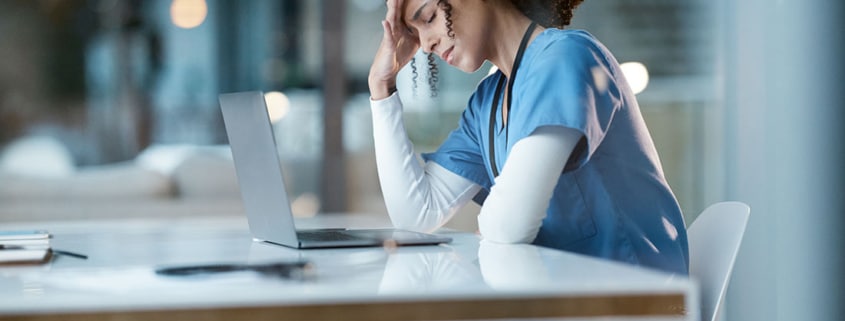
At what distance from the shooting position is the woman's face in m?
1.84

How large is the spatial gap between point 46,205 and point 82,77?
0.64 m

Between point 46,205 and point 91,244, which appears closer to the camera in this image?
point 91,244

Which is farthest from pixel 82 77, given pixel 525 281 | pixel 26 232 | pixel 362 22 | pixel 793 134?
pixel 525 281

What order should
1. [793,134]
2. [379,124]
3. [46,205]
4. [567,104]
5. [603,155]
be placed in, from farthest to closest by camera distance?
[46,205]
[793,134]
[379,124]
[603,155]
[567,104]

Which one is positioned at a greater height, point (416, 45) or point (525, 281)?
point (416, 45)

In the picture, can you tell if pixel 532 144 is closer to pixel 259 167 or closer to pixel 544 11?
pixel 259 167

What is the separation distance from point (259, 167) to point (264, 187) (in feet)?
0.09

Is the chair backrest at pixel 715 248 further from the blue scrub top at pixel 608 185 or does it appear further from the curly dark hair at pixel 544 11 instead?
the curly dark hair at pixel 544 11

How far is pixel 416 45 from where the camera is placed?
1912mm

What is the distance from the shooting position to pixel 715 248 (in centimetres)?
159

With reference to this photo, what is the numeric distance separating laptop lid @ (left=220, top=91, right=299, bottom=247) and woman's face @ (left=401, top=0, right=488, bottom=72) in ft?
1.57

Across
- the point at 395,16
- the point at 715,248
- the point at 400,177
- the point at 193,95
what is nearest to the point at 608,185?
the point at 715,248

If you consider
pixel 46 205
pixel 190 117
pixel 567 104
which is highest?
pixel 567 104

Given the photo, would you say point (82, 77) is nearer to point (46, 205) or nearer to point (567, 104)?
point (46, 205)
